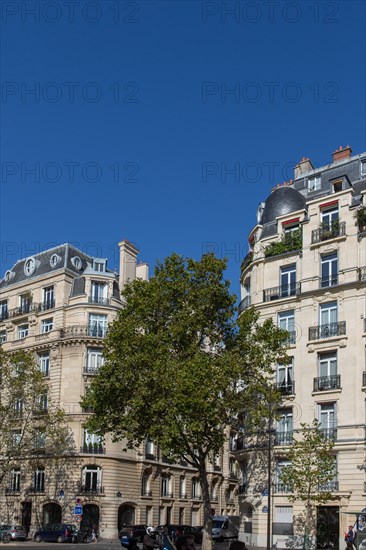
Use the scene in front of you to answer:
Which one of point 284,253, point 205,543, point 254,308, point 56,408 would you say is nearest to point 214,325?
point 254,308

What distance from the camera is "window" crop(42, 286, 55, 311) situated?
59969mm

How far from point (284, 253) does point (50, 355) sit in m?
22.8

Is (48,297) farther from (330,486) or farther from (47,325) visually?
(330,486)

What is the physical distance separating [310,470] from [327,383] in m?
4.40

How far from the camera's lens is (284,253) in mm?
43344

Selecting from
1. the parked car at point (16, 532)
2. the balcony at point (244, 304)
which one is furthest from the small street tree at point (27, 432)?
the balcony at point (244, 304)

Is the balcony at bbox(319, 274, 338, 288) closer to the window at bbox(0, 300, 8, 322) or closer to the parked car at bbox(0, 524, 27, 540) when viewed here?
the parked car at bbox(0, 524, 27, 540)

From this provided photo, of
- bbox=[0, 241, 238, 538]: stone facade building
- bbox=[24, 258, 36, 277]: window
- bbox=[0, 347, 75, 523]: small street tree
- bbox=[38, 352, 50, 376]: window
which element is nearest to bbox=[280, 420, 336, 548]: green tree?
bbox=[0, 241, 238, 538]: stone facade building

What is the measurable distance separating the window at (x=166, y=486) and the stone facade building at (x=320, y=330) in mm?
18833

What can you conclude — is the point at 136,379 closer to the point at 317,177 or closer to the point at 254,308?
the point at 254,308

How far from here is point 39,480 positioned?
2218 inches

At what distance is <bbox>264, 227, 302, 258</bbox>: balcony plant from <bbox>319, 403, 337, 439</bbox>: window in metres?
8.93

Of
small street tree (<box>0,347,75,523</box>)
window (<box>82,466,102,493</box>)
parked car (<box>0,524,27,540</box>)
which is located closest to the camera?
parked car (<box>0,524,27,540</box>)

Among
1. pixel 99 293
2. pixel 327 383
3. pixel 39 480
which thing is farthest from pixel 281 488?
pixel 99 293
